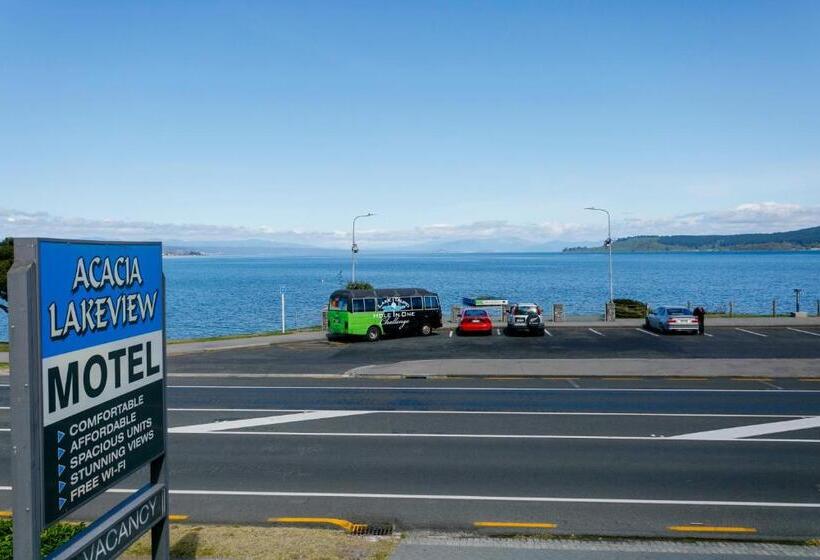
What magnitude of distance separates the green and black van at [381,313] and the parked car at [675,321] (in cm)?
1195

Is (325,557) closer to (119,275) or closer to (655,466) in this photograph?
(119,275)

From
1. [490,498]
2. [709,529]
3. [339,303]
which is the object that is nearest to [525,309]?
[339,303]

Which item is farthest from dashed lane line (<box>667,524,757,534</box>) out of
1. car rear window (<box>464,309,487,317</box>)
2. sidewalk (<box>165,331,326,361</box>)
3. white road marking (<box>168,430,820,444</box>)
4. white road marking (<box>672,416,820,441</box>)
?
car rear window (<box>464,309,487,317</box>)

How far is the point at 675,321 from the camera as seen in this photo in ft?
124

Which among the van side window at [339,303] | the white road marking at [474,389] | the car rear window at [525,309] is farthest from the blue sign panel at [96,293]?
the car rear window at [525,309]

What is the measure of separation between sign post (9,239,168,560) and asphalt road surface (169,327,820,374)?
18.8 metres

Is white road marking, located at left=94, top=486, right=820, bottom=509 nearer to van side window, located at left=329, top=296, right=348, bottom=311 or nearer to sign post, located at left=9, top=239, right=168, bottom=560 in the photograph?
sign post, located at left=9, top=239, right=168, bottom=560

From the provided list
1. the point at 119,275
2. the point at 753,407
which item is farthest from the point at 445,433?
the point at 119,275

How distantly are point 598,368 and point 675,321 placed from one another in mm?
13736

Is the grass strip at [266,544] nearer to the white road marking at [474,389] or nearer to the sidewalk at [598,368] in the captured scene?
the white road marking at [474,389]

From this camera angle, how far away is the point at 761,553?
30.0ft

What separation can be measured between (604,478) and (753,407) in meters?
8.49

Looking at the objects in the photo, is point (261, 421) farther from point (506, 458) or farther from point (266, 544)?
point (266, 544)

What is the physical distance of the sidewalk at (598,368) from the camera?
81.6 ft
